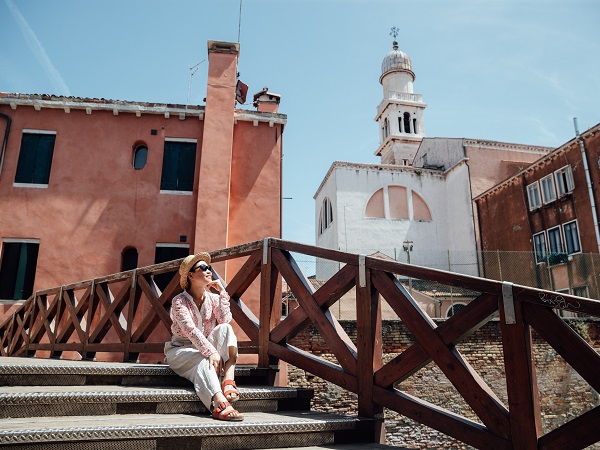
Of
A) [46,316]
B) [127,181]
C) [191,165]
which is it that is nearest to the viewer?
[46,316]

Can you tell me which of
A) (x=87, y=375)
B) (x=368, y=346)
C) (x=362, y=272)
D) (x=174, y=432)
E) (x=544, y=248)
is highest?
(x=544, y=248)

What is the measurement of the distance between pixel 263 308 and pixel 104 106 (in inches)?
388

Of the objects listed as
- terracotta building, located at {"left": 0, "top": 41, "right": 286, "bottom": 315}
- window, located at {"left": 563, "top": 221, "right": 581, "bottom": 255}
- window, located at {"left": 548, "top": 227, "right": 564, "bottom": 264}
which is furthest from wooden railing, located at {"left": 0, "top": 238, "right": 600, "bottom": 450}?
window, located at {"left": 563, "top": 221, "right": 581, "bottom": 255}

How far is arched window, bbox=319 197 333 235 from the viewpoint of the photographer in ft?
90.9

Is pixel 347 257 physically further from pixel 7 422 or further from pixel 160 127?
pixel 160 127

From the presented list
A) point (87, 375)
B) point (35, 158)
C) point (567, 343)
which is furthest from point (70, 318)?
point (35, 158)

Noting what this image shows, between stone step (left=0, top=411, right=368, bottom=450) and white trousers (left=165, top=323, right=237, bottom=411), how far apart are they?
0.18 metres

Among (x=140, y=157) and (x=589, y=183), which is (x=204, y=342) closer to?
(x=140, y=157)

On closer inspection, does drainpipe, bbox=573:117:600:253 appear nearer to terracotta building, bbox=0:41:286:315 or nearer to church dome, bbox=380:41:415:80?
terracotta building, bbox=0:41:286:315

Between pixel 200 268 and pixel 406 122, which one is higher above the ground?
pixel 406 122

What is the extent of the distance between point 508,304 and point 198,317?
2315 mm

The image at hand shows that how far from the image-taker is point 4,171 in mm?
11367

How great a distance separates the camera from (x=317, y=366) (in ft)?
11.8

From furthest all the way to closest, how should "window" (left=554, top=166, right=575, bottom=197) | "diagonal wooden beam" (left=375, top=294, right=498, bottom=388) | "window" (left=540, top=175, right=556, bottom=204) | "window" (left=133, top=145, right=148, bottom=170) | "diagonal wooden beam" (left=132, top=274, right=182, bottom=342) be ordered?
1. "window" (left=540, top=175, right=556, bottom=204)
2. "window" (left=554, top=166, right=575, bottom=197)
3. "window" (left=133, top=145, right=148, bottom=170)
4. "diagonal wooden beam" (left=132, top=274, right=182, bottom=342)
5. "diagonal wooden beam" (left=375, top=294, right=498, bottom=388)
